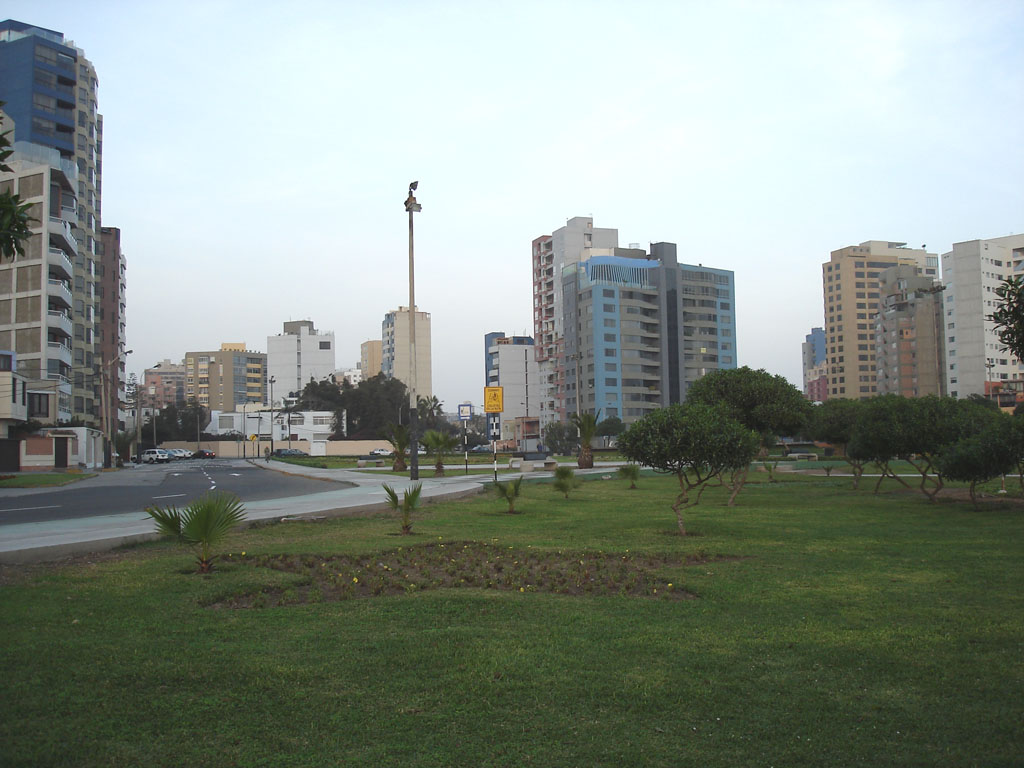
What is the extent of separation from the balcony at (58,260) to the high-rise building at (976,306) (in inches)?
4239

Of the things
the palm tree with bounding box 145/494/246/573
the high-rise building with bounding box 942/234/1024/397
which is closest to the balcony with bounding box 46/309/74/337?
the palm tree with bounding box 145/494/246/573

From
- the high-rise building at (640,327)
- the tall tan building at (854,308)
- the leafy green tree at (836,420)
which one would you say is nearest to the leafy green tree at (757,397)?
the leafy green tree at (836,420)

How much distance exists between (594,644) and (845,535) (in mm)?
9502

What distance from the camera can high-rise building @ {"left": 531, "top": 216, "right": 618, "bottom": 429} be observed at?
117 meters

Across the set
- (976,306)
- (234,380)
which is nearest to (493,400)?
(976,306)

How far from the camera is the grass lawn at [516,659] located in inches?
181

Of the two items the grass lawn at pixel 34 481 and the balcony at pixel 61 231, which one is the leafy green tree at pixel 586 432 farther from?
the balcony at pixel 61 231

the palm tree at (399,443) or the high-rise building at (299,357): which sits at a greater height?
the high-rise building at (299,357)

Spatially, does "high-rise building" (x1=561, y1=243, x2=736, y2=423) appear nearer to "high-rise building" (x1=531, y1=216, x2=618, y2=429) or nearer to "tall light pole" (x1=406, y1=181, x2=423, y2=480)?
"high-rise building" (x1=531, y1=216, x2=618, y2=429)

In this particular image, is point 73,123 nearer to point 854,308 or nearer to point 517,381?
point 517,381

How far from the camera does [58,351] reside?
204 ft

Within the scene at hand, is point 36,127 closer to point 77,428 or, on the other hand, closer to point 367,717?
point 77,428

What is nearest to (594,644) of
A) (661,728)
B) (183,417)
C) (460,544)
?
(661,728)

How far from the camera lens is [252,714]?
5.00m
